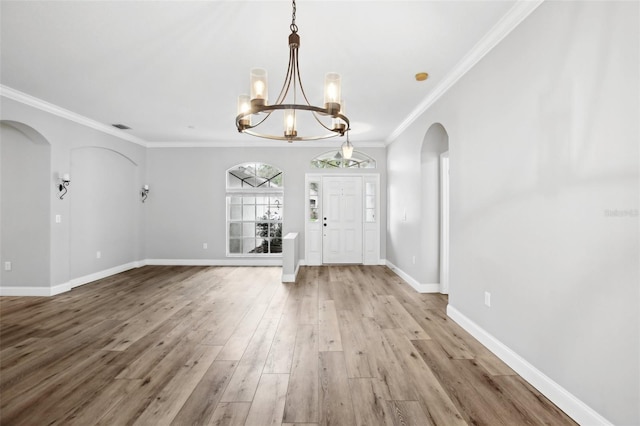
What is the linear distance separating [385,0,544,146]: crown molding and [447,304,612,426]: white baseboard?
2.56 m

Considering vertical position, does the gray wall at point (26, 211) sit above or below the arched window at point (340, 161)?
below

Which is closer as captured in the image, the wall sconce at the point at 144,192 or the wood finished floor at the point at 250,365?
the wood finished floor at the point at 250,365

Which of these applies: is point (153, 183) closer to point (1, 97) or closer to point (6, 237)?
point (6, 237)

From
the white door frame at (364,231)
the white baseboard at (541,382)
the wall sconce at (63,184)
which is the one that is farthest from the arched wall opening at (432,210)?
the wall sconce at (63,184)

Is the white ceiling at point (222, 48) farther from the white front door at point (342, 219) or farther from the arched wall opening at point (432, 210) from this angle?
the white front door at point (342, 219)

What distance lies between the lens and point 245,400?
78.9 inches

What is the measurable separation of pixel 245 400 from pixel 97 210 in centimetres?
512

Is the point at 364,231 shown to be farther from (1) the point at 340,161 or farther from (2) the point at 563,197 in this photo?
(2) the point at 563,197

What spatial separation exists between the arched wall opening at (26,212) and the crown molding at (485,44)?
18.1 ft

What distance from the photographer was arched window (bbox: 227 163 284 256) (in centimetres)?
694

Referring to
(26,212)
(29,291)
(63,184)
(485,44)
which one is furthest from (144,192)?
(485,44)

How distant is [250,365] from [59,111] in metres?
4.80

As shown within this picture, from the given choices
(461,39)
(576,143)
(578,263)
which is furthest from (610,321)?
(461,39)

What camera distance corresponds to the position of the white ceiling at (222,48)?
7.59 ft
